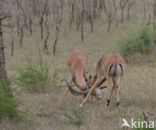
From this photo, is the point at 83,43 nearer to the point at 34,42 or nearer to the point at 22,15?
the point at 34,42

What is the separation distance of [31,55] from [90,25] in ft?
33.7

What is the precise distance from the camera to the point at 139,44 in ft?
72.6

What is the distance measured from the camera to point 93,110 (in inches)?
392

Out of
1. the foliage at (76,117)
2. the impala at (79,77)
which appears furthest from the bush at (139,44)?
the foliage at (76,117)

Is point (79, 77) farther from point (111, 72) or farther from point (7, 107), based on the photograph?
point (7, 107)

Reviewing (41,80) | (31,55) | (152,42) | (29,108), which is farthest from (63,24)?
(29,108)

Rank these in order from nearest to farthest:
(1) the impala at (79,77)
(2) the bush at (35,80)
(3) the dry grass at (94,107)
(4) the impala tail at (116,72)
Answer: (3) the dry grass at (94,107), (4) the impala tail at (116,72), (1) the impala at (79,77), (2) the bush at (35,80)

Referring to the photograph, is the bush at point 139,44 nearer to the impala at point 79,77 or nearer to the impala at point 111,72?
the impala at point 79,77

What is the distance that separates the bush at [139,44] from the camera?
72.5 ft

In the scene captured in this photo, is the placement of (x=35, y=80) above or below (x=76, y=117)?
above

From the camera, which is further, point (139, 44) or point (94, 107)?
point (139, 44)

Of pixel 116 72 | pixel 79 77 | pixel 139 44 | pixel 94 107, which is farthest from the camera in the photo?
pixel 139 44

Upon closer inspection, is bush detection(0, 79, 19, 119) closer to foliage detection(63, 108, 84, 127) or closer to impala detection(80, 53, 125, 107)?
foliage detection(63, 108, 84, 127)

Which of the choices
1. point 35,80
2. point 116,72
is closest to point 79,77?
point 116,72
